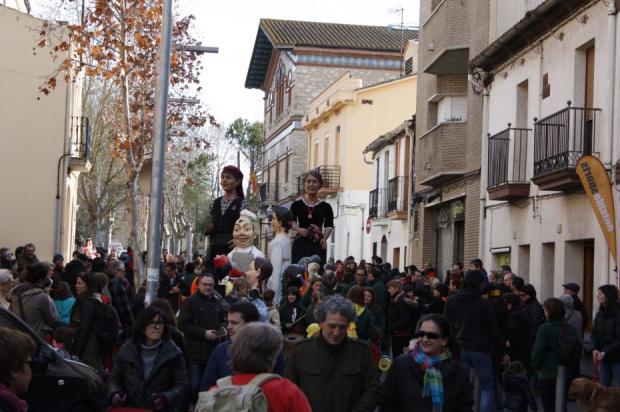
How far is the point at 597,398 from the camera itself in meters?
6.13

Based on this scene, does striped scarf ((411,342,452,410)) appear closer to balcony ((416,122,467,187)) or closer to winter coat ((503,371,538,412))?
winter coat ((503,371,538,412))

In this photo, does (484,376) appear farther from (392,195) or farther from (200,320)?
(392,195)

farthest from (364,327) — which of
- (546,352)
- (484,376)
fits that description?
(546,352)

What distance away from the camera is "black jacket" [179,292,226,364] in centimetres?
1209

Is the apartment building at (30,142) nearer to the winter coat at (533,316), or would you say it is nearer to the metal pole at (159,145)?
the metal pole at (159,145)

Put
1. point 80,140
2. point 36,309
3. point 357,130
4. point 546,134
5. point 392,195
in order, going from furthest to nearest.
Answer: point 357,130, point 392,195, point 80,140, point 546,134, point 36,309

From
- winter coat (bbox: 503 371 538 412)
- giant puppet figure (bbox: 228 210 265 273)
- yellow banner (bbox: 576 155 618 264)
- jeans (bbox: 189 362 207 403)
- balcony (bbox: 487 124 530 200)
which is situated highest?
balcony (bbox: 487 124 530 200)

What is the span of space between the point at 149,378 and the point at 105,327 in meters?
4.49

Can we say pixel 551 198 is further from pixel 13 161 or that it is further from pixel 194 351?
pixel 13 161

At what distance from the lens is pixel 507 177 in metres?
24.1

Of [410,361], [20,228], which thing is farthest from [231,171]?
[20,228]

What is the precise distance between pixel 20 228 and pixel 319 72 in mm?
29785

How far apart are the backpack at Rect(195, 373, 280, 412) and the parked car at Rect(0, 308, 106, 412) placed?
14.6 feet

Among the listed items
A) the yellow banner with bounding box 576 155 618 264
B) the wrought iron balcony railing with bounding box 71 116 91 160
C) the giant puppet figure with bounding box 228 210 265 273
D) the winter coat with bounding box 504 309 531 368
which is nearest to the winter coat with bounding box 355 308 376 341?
the giant puppet figure with bounding box 228 210 265 273
